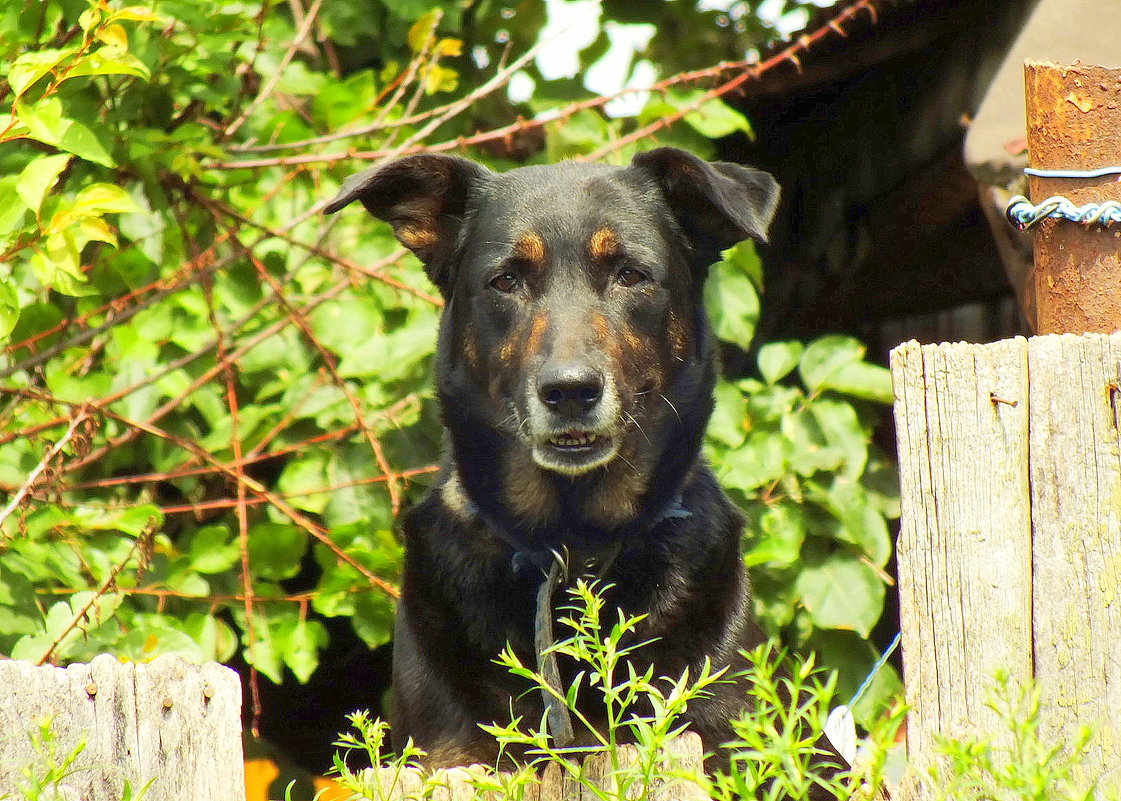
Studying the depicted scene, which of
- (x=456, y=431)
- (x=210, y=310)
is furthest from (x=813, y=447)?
(x=210, y=310)

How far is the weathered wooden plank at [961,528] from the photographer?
5.49 feet

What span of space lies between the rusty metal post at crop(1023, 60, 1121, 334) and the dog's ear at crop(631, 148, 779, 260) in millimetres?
721

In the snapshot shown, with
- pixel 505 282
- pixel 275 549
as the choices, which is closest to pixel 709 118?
pixel 505 282

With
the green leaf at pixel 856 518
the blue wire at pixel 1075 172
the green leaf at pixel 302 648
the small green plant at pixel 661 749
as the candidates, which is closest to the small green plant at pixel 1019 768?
the small green plant at pixel 661 749

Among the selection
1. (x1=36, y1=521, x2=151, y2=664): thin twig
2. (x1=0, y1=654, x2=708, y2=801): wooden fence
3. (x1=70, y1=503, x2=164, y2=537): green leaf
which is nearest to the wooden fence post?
(x1=0, y1=654, x2=708, y2=801): wooden fence

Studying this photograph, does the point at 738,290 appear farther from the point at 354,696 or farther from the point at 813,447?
the point at 354,696

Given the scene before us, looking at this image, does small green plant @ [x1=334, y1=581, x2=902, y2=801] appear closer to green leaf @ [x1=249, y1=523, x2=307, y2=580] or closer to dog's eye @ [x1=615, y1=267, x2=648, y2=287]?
dog's eye @ [x1=615, y1=267, x2=648, y2=287]

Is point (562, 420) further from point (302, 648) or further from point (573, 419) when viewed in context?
point (302, 648)

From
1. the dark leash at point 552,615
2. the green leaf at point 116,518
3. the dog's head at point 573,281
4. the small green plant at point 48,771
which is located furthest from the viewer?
the green leaf at point 116,518

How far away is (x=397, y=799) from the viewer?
1.67 meters

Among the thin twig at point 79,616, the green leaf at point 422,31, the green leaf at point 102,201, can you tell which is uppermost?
the green leaf at point 422,31

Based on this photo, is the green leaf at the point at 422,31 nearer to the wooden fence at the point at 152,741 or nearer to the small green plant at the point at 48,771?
the wooden fence at the point at 152,741

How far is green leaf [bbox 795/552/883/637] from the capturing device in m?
3.71

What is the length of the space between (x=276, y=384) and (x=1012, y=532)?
277 cm
